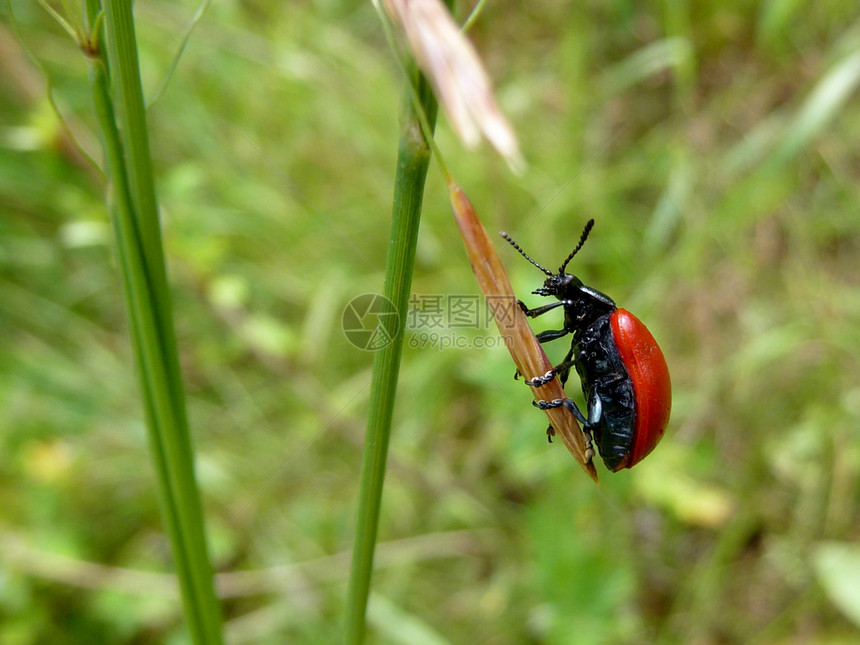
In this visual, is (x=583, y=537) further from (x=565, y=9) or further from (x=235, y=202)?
(x=565, y=9)

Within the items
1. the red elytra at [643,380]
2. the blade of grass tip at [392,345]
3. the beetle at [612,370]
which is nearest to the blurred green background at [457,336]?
the beetle at [612,370]

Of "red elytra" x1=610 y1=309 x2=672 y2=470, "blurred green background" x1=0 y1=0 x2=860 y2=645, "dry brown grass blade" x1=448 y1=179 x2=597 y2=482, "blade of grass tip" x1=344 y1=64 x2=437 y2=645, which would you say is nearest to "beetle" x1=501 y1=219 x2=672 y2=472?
"red elytra" x1=610 y1=309 x2=672 y2=470

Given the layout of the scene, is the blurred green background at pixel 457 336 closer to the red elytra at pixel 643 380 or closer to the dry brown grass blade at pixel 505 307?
the red elytra at pixel 643 380

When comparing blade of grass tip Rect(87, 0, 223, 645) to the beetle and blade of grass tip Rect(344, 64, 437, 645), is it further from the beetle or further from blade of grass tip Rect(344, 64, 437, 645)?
the beetle

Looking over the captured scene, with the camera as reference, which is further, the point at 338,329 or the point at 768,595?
the point at 338,329

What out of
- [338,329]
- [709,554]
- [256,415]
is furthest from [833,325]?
[256,415]

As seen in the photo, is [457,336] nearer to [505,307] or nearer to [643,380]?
[643,380]

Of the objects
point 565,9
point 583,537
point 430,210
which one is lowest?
point 583,537

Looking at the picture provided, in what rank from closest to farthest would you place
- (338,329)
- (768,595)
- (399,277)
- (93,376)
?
(399,277), (768,595), (93,376), (338,329)
